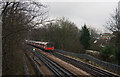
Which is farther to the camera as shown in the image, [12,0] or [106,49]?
[106,49]

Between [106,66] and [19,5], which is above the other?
[19,5]

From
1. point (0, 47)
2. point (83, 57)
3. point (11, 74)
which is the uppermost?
point (0, 47)

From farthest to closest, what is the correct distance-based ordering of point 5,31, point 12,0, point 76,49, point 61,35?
point 61,35, point 76,49, point 5,31, point 12,0

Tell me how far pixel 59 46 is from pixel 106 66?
2282 cm

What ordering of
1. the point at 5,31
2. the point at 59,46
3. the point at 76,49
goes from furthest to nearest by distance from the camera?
the point at 59,46, the point at 76,49, the point at 5,31

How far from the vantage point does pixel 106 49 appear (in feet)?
57.0

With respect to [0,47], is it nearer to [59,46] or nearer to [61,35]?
[61,35]

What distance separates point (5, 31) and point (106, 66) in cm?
1293

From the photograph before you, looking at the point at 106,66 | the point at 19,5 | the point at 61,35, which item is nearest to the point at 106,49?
the point at 106,66

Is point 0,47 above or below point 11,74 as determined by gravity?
above

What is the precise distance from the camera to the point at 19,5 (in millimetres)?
7195

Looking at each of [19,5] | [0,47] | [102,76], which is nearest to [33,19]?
[19,5]

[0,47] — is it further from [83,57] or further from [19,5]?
[83,57]

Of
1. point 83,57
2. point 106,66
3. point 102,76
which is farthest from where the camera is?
point 83,57
